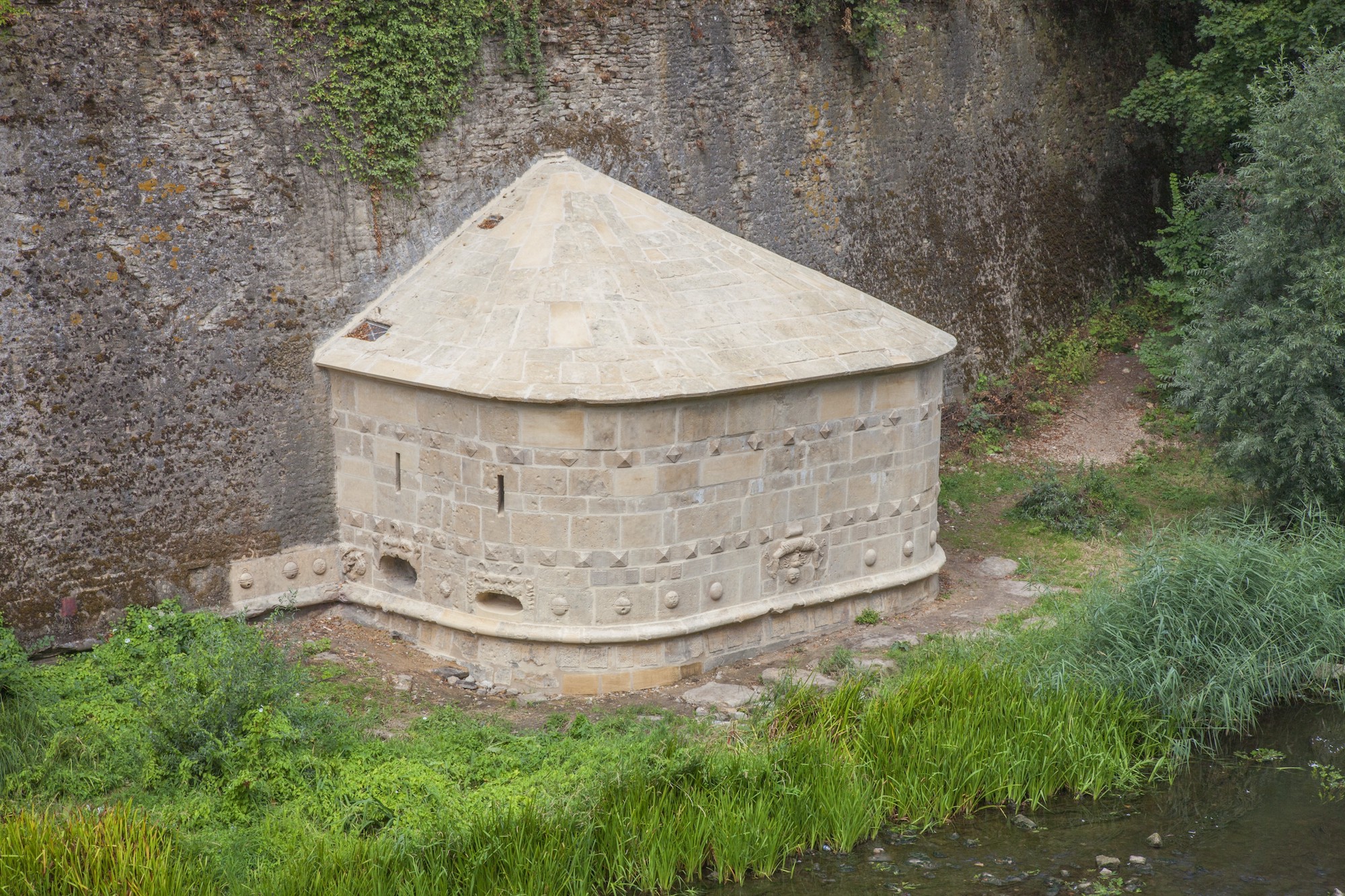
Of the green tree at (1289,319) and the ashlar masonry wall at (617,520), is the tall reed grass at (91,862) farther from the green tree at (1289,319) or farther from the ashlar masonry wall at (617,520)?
the green tree at (1289,319)

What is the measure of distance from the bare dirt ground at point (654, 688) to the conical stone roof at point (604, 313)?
6.05ft

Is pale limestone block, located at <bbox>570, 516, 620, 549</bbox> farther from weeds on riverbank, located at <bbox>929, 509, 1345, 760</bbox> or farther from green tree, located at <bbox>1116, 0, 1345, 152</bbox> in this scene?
green tree, located at <bbox>1116, 0, 1345, 152</bbox>

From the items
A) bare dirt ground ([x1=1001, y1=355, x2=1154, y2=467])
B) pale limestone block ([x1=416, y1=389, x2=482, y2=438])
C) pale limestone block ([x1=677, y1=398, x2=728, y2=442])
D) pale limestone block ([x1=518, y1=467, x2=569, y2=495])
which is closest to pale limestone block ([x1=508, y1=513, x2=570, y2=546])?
pale limestone block ([x1=518, y1=467, x2=569, y2=495])

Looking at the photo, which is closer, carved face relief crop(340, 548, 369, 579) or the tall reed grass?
the tall reed grass

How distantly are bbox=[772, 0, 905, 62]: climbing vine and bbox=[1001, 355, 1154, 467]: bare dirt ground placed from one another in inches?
158

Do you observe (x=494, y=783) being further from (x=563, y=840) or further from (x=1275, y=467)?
(x=1275, y=467)

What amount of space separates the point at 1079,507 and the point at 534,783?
6264 millimetres

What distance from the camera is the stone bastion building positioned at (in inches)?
336

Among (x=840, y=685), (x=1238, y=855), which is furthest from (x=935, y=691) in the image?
(x=1238, y=855)

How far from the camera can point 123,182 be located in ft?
27.6

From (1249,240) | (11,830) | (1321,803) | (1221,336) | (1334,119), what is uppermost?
(1334,119)

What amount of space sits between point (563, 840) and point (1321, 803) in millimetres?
4220

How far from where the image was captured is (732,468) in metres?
Answer: 8.88

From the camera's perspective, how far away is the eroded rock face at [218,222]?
27.0ft
